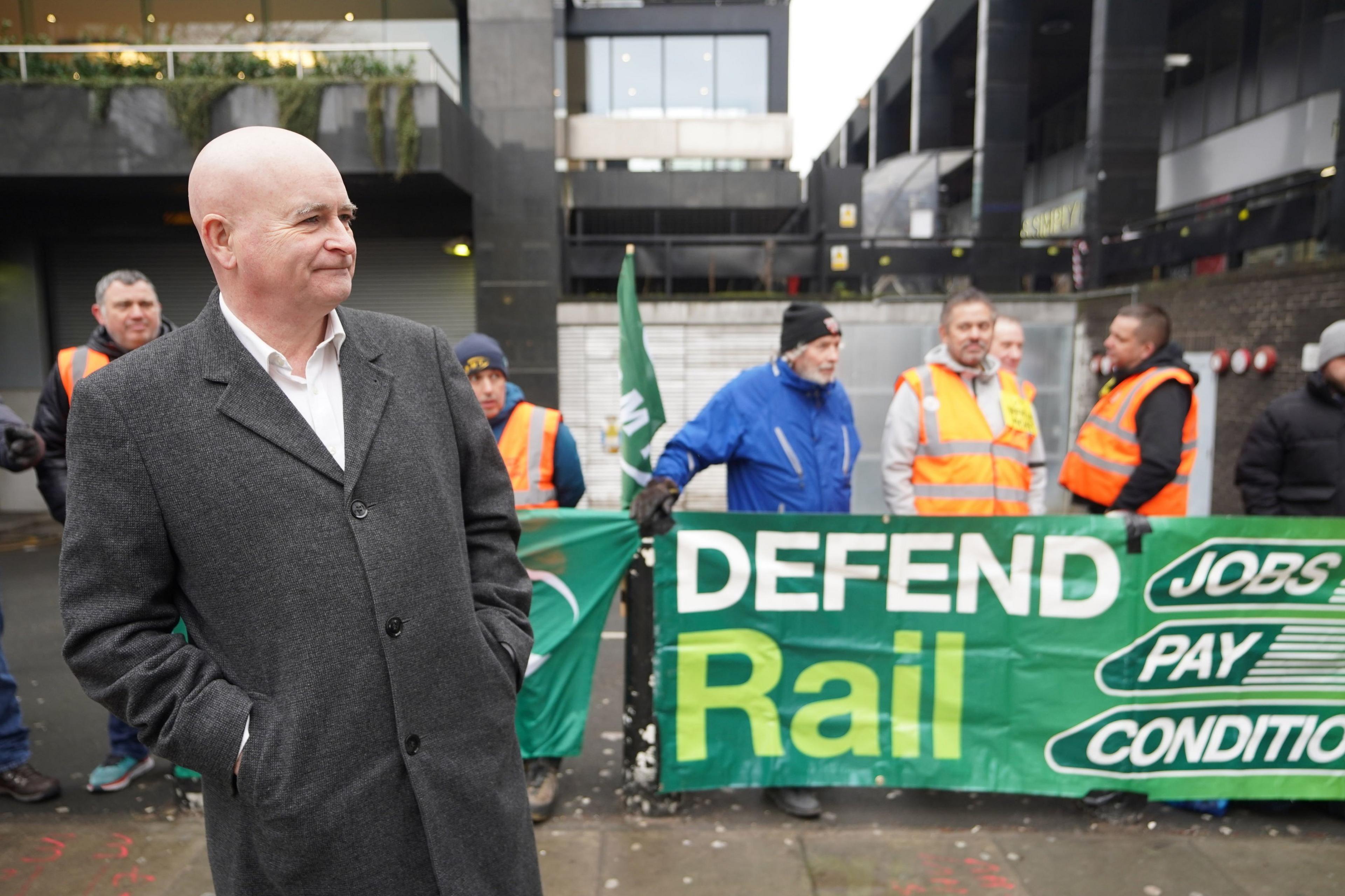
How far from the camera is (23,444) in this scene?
355cm

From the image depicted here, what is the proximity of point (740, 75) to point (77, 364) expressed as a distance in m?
21.0

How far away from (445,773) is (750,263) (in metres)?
12.5

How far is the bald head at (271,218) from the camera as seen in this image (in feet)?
4.79

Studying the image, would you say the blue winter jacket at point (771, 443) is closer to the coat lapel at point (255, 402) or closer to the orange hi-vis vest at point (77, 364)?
the coat lapel at point (255, 402)

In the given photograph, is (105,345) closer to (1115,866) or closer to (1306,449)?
(1115,866)

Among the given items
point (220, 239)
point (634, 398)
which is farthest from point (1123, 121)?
point (220, 239)

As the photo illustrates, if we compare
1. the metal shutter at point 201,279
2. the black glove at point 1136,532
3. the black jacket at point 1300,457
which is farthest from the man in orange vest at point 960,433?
the metal shutter at point 201,279

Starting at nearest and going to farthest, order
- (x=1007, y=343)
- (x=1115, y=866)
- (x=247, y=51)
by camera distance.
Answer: (x=1115, y=866)
(x=1007, y=343)
(x=247, y=51)

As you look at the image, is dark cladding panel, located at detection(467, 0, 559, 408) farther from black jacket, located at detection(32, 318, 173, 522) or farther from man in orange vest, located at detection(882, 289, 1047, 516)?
man in orange vest, located at detection(882, 289, 1047, 516)

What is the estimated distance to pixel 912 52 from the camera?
75.9ft

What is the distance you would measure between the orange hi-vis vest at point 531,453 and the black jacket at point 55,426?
1.66 meters

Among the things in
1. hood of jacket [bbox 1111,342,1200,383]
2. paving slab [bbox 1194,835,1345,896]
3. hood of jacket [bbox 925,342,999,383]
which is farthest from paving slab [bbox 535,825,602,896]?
hood of jacket [bbox 1111,342,1200,383]

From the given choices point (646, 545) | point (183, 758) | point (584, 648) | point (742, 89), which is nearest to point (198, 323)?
point (183, 758)

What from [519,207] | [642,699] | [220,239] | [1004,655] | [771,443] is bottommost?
[642,699]
